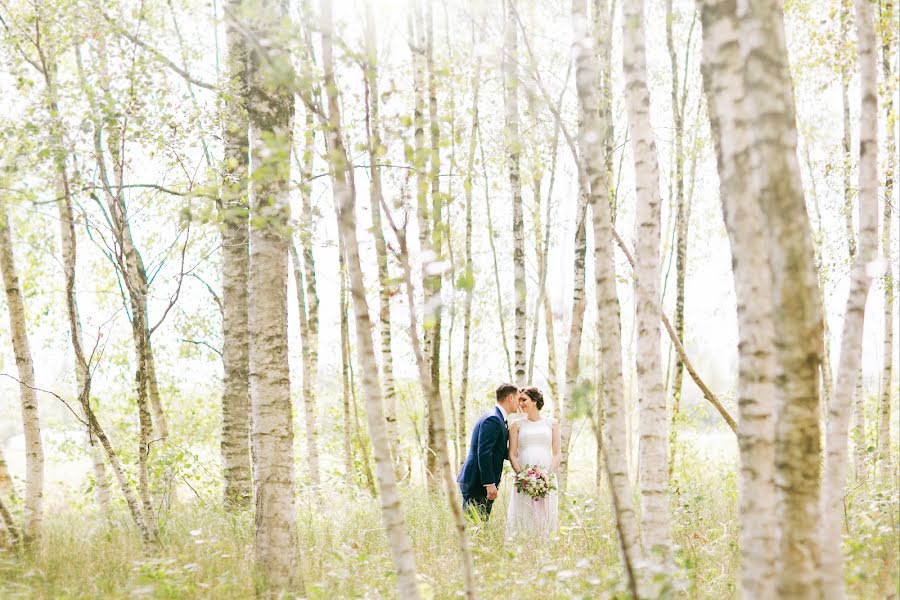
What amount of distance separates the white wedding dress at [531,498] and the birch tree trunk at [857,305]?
378 cm

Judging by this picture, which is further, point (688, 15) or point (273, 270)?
point (688, 15)

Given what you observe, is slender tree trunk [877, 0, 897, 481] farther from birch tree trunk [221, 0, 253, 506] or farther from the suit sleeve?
birch tree trunk [221, 0, 253, 506]

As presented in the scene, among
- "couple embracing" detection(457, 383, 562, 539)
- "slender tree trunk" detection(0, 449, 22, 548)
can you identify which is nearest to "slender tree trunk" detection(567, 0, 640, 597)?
"couple embracing" detection(457, 383, 562, 539)

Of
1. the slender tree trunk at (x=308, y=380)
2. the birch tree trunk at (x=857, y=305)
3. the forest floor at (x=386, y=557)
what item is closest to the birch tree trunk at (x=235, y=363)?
the forest floor at (x=386, y=557)

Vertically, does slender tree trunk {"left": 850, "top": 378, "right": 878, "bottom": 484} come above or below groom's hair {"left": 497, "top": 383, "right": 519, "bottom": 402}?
below

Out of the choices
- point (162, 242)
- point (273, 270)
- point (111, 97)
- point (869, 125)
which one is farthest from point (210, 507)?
point (869, 125)

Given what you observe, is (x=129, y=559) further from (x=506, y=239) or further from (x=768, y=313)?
(x=506, y=239)

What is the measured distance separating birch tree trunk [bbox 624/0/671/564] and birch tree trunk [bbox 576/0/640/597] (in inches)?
12.3

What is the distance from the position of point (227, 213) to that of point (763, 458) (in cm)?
295

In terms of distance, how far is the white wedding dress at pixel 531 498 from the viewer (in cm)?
736

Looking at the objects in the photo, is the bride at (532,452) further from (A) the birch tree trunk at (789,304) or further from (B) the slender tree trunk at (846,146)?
(A) the birch tree trunk at (789,304)


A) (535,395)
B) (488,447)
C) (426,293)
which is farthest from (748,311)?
(535,395)

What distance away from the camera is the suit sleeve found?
7.33 metres

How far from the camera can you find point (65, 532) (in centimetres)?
695
